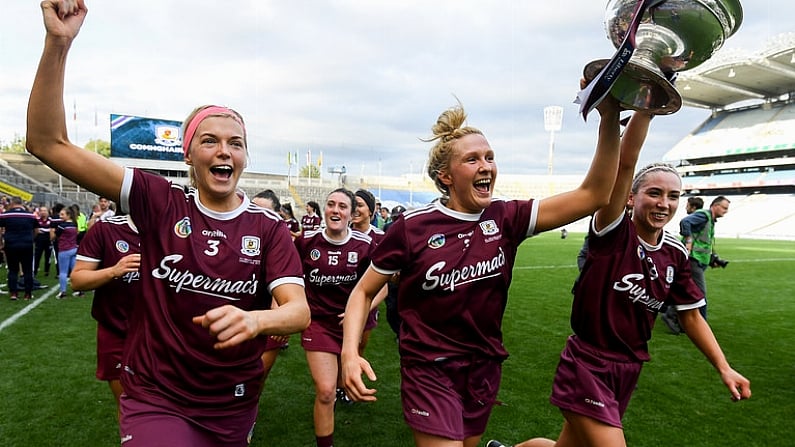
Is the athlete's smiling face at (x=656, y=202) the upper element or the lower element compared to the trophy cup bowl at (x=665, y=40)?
lower

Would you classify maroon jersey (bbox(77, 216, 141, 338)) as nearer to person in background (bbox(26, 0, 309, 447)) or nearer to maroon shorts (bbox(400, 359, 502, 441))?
person in background (bbox(26, 0, 309, 447))

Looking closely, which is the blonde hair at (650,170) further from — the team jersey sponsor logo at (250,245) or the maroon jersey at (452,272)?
the team jersey sponsor logo at (250,245)

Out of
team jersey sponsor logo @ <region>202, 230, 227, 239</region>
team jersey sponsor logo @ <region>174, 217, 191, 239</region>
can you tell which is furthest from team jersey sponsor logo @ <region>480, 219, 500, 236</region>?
team jersey sponsor logo @ <region>174, 217, 191, 239</region>

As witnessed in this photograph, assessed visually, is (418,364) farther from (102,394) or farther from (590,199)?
(102,394)

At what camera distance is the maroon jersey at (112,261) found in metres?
3.71

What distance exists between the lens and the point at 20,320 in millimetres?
8828

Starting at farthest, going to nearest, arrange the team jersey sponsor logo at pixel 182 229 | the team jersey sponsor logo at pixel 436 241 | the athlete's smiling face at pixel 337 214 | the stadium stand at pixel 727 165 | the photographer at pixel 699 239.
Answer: the stadium stand at pixel 727 165 → the photographer at pixel 699 239 → the athlete's smiling face at pixel 337 214 → the team jersey sponsor logo at pixel 436 241 → the team jersey sponsor logo at pixel 182 229

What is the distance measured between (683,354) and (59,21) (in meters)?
8.10

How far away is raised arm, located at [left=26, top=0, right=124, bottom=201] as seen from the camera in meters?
1.72

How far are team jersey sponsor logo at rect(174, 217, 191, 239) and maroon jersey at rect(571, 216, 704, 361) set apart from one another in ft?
7.15

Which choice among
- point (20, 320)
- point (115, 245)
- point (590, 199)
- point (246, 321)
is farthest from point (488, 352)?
point (20, 320)

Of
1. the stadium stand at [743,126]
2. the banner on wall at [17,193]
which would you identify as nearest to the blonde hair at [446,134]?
the banner on wall at [17,193]

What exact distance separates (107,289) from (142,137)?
135 ft

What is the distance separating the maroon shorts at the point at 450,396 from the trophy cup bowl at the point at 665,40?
1.55 m
